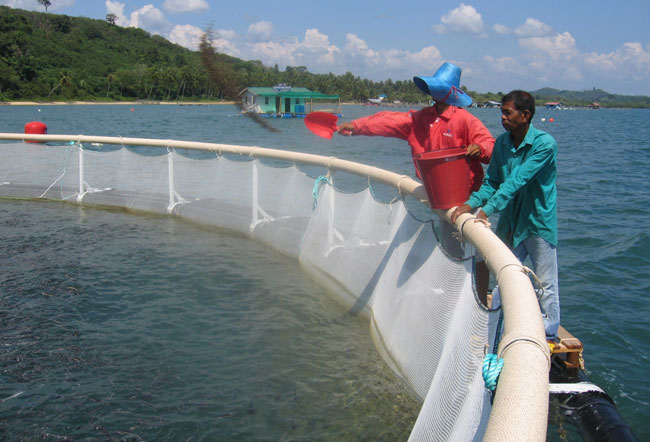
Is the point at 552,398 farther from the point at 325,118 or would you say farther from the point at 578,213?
the point at 578,213

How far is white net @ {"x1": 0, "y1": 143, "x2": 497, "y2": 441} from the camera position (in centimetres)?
240

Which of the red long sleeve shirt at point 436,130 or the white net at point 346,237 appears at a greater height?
the red long sleeve shirt at point 436,130

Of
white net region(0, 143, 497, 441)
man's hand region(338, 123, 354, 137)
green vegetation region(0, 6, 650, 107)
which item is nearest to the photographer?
white net region(0, 143, 497, 441)

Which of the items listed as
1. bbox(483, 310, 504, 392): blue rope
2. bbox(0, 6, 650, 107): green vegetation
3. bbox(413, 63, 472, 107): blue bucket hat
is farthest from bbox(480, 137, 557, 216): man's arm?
bbox(0, 6, 650, 107): green vegetation

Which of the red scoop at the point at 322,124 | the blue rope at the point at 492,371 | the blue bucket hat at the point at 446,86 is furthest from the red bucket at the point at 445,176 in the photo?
the blue rope at the point at 492,371

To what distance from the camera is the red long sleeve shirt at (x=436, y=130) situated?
4.14 metres

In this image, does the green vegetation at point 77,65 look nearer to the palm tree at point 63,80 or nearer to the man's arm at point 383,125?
the palm tree at point 63,80

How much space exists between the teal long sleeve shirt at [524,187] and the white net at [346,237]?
512mm

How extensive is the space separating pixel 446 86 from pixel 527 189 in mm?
1053

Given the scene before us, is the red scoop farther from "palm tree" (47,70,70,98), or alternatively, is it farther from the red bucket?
"palm tree" (47,70,70,98)

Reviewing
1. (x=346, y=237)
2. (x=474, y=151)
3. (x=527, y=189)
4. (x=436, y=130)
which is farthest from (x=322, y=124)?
(x=527, y=189)

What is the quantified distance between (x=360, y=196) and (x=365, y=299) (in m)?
1.03

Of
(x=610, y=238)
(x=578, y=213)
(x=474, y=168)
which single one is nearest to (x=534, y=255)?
(x=474, y=168)

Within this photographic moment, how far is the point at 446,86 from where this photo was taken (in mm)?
4121
